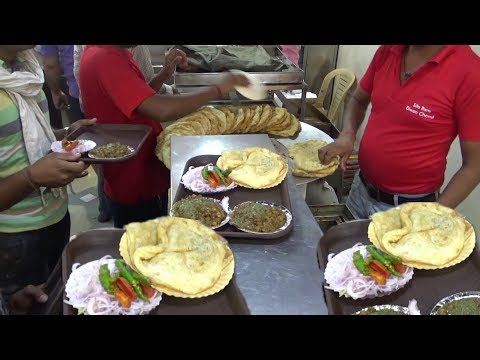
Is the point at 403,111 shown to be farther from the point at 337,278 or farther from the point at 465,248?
the point at 337,278

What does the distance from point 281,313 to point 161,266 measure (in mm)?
504

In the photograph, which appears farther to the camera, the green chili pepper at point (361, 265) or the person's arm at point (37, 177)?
the person's arm at point (37, 177)

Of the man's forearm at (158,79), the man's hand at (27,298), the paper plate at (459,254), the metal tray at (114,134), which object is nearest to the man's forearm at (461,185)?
the paper plate at (459,254)

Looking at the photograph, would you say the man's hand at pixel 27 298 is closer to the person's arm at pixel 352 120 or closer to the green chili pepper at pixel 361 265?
the green chili pepper at pixel 361 265

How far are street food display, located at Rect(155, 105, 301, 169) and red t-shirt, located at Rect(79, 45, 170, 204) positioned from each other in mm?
272

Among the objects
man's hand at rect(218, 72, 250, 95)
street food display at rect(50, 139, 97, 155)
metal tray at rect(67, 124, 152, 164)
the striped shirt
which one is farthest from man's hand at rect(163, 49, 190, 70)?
the striped shirt

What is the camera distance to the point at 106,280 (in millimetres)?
1392

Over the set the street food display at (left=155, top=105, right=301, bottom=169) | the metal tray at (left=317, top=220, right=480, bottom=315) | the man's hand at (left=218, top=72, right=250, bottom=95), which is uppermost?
the man's hand at (left=218, top=72, right=250, bottom=95)

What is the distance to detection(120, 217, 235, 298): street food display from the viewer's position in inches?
58.7

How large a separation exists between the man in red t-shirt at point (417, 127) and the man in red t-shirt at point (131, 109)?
4.00 feet

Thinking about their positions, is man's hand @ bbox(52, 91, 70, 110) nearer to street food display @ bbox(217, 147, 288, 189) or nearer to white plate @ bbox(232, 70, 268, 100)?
white plate @ bbox(232, 70, 268, 100)

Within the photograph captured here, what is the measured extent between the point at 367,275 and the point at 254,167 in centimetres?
114

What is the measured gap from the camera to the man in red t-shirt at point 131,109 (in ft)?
9.55

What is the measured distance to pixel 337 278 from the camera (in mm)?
1570
